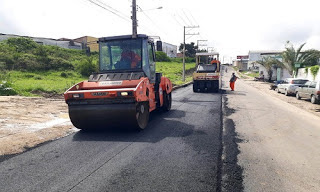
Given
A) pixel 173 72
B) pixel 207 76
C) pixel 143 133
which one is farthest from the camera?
pixel 173 72

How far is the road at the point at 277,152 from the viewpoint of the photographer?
3.89 meters

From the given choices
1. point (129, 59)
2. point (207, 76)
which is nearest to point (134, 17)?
point (207, 76)

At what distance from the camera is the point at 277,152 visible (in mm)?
5324

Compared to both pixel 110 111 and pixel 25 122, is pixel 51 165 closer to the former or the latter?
pixel 110 111

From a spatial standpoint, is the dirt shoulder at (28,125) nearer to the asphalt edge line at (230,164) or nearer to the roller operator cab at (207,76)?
the asphalt edge line at (230,164)

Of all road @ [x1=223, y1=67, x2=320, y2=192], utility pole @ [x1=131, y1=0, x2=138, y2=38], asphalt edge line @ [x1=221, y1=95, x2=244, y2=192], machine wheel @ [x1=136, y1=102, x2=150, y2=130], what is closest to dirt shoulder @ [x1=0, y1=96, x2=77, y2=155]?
machine wheel @ [x1=136, y1=102, x2=150, y2=130]

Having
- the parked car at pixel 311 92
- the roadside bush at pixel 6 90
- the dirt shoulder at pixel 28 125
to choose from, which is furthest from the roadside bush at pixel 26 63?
the parked car at pixel 311 92

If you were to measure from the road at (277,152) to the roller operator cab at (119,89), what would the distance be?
8.81 feet

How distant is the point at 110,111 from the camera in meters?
6.02

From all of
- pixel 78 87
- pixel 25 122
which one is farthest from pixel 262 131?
pixel 25 122

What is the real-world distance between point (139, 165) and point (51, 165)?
1588 mm

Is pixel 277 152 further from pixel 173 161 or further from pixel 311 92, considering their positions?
pixel 311 92

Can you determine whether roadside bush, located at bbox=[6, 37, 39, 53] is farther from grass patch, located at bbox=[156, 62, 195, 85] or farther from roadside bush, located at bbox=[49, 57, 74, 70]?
grass patch, located at bbox=[156, 62, 195, 85]

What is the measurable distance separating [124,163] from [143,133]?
2.04 meters
